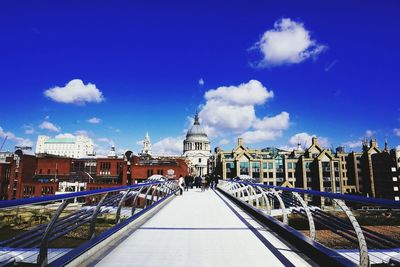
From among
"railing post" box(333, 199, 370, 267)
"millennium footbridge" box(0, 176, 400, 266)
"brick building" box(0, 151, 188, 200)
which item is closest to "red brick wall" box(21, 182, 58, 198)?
"brick building" box(0, 151, 188, 200)

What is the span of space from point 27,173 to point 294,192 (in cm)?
6496

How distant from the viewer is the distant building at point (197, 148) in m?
145

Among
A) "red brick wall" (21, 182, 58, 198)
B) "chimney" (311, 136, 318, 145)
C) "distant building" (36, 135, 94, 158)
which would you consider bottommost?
"red brick wall" (21, 182, 58, 198)

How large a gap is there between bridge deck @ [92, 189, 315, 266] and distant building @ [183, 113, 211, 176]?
444ft

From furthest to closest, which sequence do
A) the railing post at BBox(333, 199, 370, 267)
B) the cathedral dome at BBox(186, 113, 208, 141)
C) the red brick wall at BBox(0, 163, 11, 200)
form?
the cathedral dome at BBox(186, 113, 208, 141) < the red brick wall at BBox(0, 163, 11, 200) < the railing post at BBox(333, 199, 370, 267)

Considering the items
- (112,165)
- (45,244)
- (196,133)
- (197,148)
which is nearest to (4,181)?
(112,165)

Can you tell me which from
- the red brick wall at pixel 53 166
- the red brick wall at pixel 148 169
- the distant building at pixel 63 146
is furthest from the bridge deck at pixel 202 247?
the distant building at pixel 63 146

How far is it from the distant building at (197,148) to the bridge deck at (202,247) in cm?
13546

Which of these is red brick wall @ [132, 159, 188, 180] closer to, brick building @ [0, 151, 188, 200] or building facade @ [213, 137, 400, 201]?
brick building @ [0, 151, 188, 200]

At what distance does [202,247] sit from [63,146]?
20249 centimetres

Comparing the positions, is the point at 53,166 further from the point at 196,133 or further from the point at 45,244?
the point at 196,133

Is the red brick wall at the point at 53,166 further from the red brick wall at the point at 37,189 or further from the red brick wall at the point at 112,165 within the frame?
the red brick wall at the point at 112,165

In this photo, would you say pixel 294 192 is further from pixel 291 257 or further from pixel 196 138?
pixel 196 138

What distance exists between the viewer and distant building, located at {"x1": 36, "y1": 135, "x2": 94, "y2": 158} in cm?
18638
